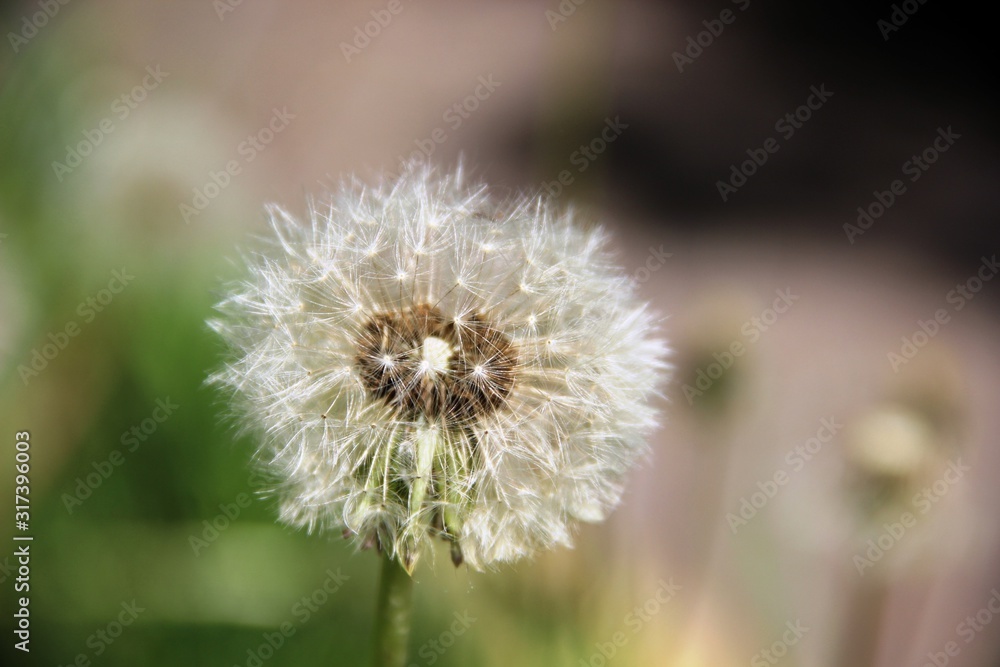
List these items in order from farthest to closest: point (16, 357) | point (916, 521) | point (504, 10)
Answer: point (504, 10) → point (916, 521) → point (16, 357)

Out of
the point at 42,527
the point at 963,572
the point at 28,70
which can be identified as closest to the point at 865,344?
the point at 963,572

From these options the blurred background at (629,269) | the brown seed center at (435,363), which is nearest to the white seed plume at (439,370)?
the brown seed center at (435,363)

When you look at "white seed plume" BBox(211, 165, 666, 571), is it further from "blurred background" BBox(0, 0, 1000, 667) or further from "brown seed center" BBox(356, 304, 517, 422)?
"blurred background" BBox(0, 0, 1000, 667)

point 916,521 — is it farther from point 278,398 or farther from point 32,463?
point 32,463

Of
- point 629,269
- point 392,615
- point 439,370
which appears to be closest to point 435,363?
point 439,370

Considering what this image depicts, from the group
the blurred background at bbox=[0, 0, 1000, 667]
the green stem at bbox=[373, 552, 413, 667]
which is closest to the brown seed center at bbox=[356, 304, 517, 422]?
the green stem at bbox=[373, 552, 413, 667]

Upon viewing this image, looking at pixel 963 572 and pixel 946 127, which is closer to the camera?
pixel 963 572
